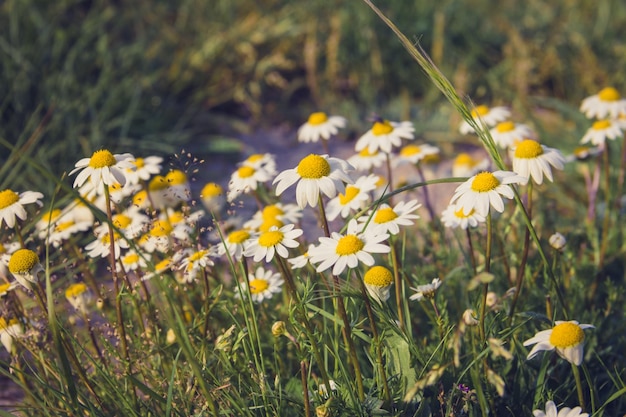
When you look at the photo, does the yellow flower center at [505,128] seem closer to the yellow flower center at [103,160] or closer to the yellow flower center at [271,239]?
the yellow flower center at [271,239]

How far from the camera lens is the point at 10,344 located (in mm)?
1713

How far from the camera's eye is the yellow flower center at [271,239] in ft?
5.02

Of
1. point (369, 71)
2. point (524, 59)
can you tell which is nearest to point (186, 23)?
point (369, 71)

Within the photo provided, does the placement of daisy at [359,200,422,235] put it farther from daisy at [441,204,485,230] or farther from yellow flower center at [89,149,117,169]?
yellow flower center at [89,149,117,169]

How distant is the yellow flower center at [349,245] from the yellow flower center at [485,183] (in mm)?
273

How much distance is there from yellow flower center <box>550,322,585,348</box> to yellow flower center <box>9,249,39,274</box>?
3.66 feet

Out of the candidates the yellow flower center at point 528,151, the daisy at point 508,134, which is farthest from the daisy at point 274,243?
the daisy at point 508,134

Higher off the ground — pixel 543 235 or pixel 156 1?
pixel 156 1

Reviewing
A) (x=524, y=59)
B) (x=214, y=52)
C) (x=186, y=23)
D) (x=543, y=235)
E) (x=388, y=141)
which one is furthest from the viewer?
(x=186, y=23)

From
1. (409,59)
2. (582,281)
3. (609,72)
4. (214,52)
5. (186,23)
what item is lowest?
(582,281)

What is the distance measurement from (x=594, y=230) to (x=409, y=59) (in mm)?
2610

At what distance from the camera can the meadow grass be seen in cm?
144

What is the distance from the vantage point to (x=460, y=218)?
185 centimetres

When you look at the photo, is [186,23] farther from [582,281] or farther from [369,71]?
[582,281]
